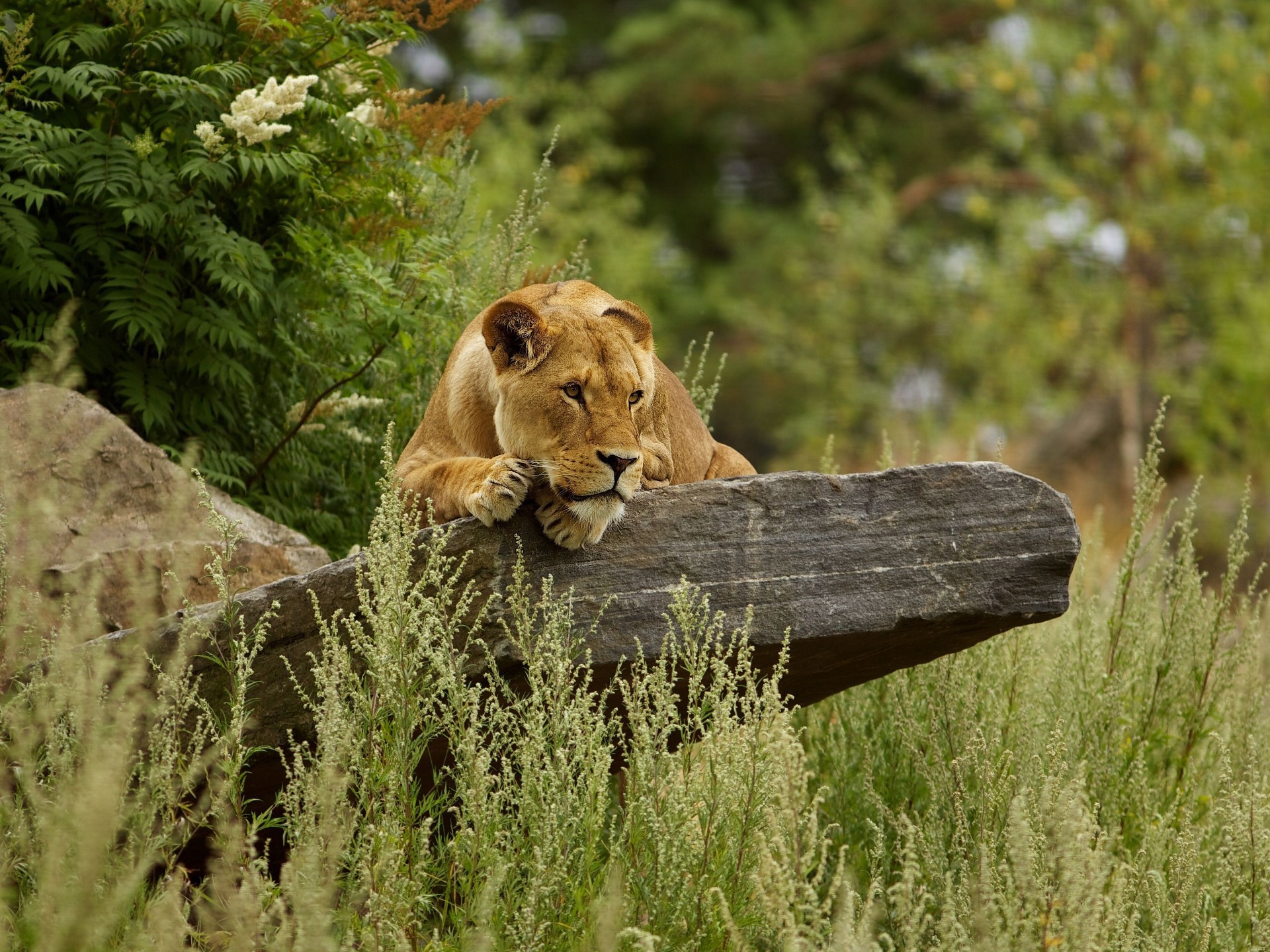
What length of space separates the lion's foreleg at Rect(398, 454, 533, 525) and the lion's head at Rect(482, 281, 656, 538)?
0.11 meters

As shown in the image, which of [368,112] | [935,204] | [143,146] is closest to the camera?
[143,146]

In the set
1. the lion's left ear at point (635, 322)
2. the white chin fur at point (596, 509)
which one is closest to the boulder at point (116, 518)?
the white chin fur at point (596, 509)

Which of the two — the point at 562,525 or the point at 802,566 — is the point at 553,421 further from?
the point at 802,566

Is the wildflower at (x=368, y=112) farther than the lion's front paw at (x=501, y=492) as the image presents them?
Yes

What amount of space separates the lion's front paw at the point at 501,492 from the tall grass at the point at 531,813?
0.23 meters

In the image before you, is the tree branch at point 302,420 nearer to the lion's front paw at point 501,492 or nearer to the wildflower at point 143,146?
the wildflower at point 143,146

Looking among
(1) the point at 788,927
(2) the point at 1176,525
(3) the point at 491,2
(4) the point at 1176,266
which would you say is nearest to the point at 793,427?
(4) the point at 1176,266

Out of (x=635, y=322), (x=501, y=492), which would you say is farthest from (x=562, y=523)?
(x=635, y=322)

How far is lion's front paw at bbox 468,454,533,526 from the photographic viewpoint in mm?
4270

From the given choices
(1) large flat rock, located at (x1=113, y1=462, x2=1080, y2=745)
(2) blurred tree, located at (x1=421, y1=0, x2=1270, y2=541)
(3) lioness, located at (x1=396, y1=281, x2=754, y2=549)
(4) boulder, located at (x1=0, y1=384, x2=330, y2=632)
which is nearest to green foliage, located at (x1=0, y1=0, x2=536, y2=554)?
(4) boulder, located at (x1=0, y1=384, x2=330, y2=632)

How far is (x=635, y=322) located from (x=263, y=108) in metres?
1.68

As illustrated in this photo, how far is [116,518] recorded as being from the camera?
17.1 feet

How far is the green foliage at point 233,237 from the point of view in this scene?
532cm

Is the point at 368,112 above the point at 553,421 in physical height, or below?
above
